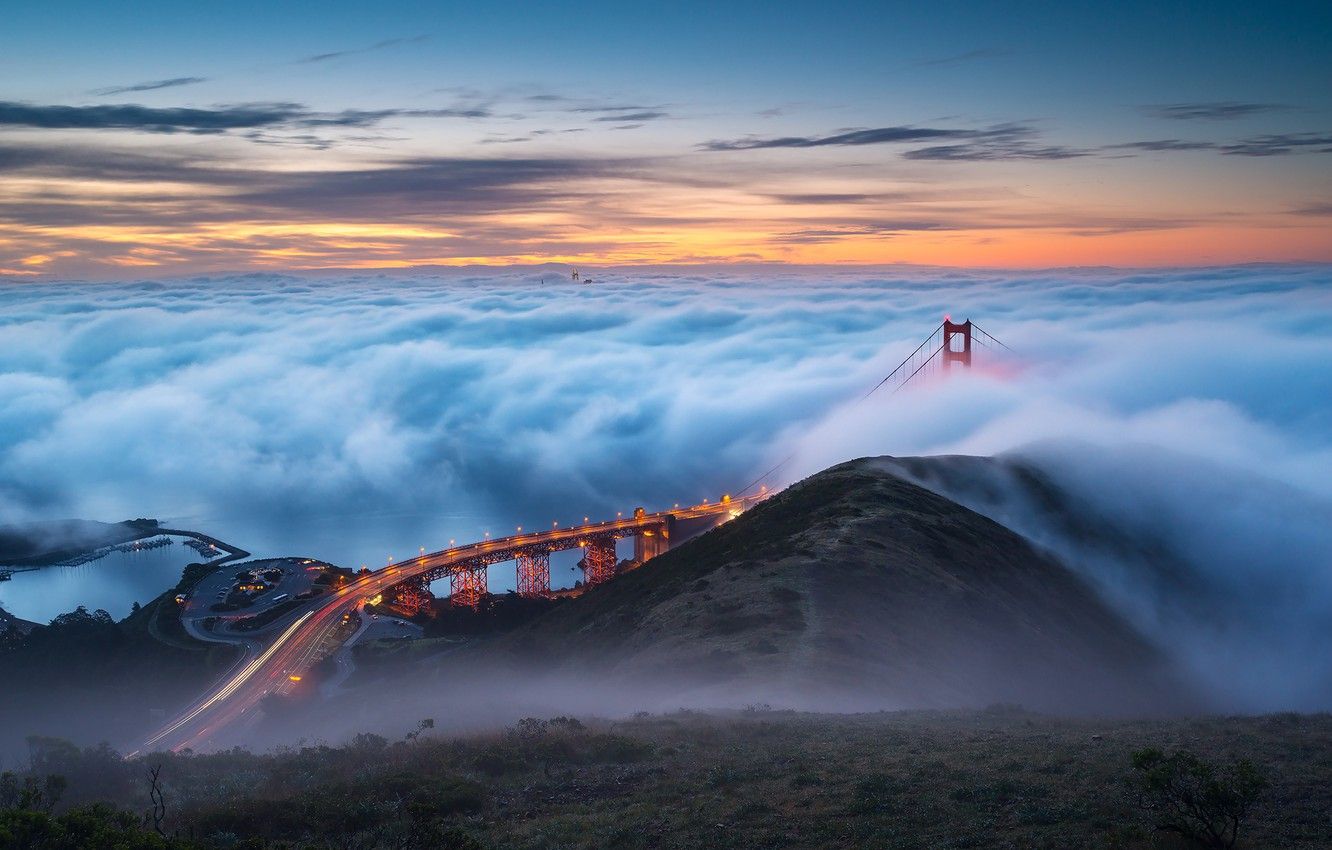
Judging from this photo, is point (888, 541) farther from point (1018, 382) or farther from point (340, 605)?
point (1018, 382)

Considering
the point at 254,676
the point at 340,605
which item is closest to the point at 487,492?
the point at 340,605

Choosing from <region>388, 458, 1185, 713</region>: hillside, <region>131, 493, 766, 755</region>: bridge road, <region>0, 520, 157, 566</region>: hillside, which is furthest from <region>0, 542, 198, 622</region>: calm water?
<region>388, 458, 1185, 713</region>: hillside

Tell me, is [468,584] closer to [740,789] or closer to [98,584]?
[98,584]

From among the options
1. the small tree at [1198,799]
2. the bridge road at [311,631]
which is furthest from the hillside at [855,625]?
the small tree at [1198,799]

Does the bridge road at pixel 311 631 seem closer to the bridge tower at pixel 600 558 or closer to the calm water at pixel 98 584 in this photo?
the bridge tower at pixel 600 558

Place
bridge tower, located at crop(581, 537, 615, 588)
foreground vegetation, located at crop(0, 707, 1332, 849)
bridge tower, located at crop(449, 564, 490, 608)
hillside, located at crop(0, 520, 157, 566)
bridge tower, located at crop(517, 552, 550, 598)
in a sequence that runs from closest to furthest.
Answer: foreground vegetation, located at crop(0, 707, 1332, 849) → bridge tower, located at crop(449, 564, 490, 608) → bridge tower, located at crop(517, 552, 550, 598) → bridge tower, located at crop(581, 537, 615, 588) → hillside, located at crop(0, 520, 157, 566)

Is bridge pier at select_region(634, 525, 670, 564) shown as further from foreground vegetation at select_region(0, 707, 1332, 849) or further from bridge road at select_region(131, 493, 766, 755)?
foreground vegetation at select_region(0, 707, 1332, 849)
